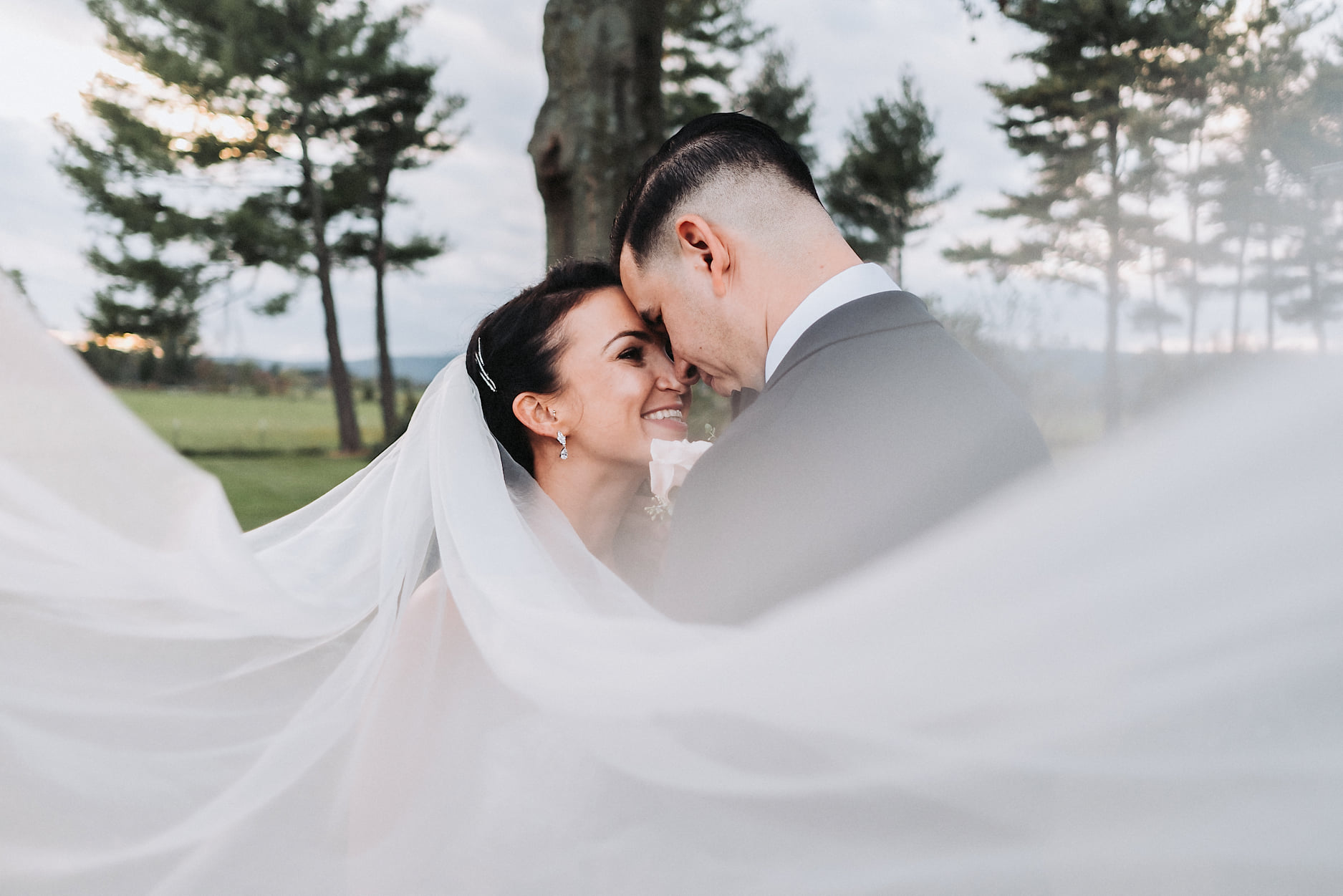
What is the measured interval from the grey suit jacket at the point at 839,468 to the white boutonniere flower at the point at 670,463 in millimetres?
624

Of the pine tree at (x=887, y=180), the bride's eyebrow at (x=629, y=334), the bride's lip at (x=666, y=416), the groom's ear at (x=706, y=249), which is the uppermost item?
the pine tree at (x=887, y=180)

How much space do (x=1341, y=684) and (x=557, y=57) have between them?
5811 mm

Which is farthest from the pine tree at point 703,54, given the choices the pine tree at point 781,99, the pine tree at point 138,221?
Result: the pine tree at point 138,221

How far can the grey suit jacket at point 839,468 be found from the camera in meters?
1.68

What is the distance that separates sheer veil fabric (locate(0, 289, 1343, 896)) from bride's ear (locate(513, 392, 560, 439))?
0.34m

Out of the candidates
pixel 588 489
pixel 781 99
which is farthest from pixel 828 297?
pixel 781 99

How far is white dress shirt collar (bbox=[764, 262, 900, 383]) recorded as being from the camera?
2.00 meters

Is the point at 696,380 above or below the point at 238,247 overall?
below

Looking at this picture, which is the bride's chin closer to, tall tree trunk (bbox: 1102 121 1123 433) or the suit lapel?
the suit lapel

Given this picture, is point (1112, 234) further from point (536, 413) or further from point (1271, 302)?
point (1271, 302)

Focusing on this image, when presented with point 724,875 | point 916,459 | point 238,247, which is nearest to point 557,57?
point 916,459

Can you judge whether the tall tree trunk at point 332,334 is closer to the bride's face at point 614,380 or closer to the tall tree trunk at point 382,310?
the tall tree trunk at point 382,310

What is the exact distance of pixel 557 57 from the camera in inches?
231

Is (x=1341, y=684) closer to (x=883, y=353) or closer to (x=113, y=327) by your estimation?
(x=883, y=353)
